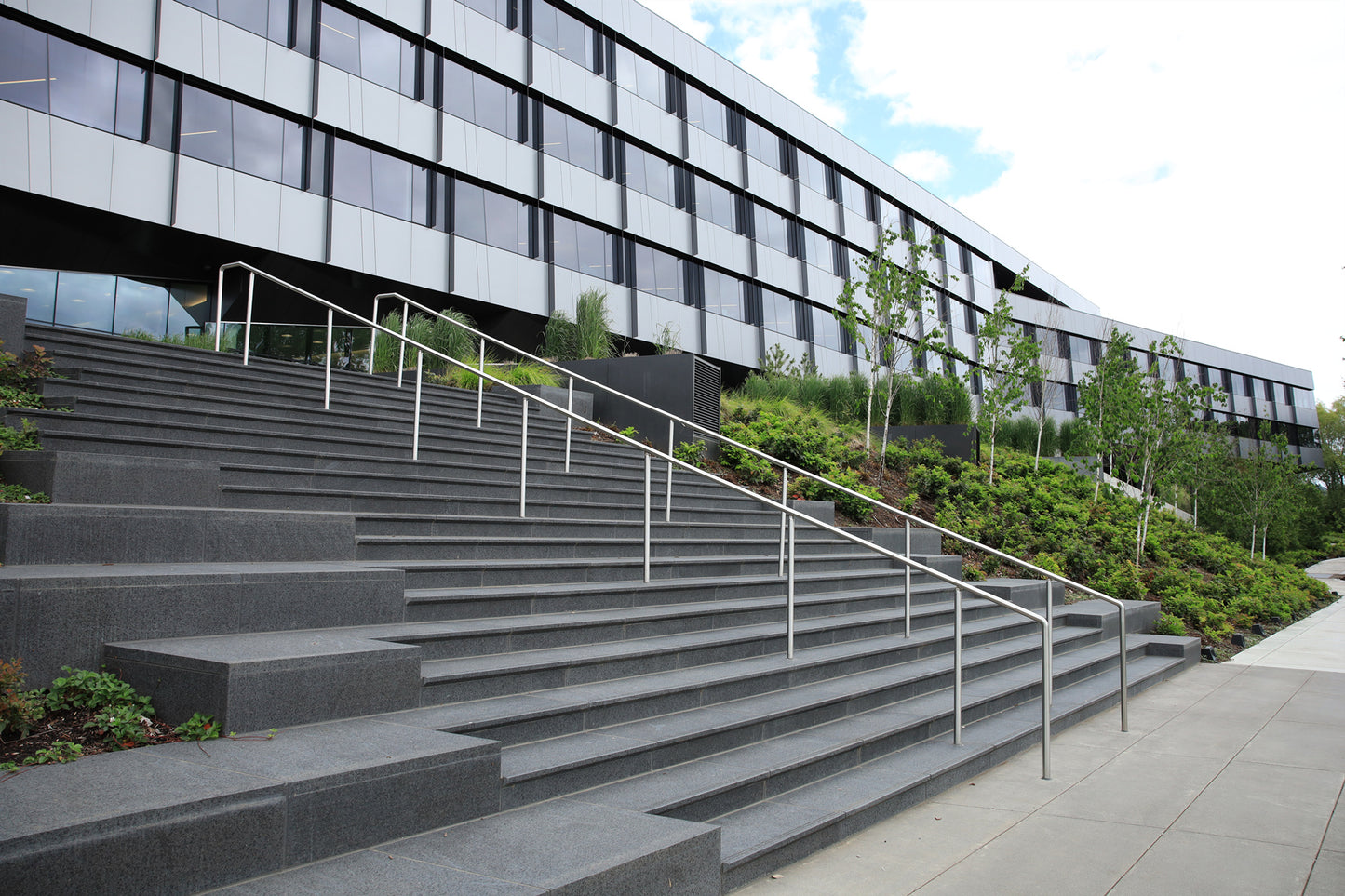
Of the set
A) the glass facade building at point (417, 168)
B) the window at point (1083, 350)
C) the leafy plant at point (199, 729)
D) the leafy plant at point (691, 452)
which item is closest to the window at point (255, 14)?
the glass facade building at point (417, 168)

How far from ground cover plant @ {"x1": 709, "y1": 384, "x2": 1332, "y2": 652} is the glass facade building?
4363mm

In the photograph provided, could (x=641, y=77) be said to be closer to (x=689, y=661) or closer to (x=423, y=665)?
(x=689, y=661)

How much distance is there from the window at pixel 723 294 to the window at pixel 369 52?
393 inches

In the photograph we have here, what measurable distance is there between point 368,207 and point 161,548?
14.5 m

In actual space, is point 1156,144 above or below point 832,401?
above

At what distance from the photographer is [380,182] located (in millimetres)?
18141

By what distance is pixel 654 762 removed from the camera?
4.46 meters

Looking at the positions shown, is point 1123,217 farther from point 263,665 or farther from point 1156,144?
point 263,665

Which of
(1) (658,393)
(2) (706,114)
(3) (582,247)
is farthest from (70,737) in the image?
(2) (706,114)

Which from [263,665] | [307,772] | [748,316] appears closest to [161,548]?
[263,665]

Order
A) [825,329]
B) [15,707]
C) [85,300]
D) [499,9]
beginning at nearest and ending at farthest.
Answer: [15,707]
[85,300]
[499,9]
[825,329]

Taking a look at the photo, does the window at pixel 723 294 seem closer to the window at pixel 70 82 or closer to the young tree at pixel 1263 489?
the window at pixel 70 82

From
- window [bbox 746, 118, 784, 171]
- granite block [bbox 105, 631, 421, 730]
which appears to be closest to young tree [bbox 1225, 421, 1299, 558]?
window [bbox 746, 118, 784, 171]

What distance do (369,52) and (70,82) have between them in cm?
572
